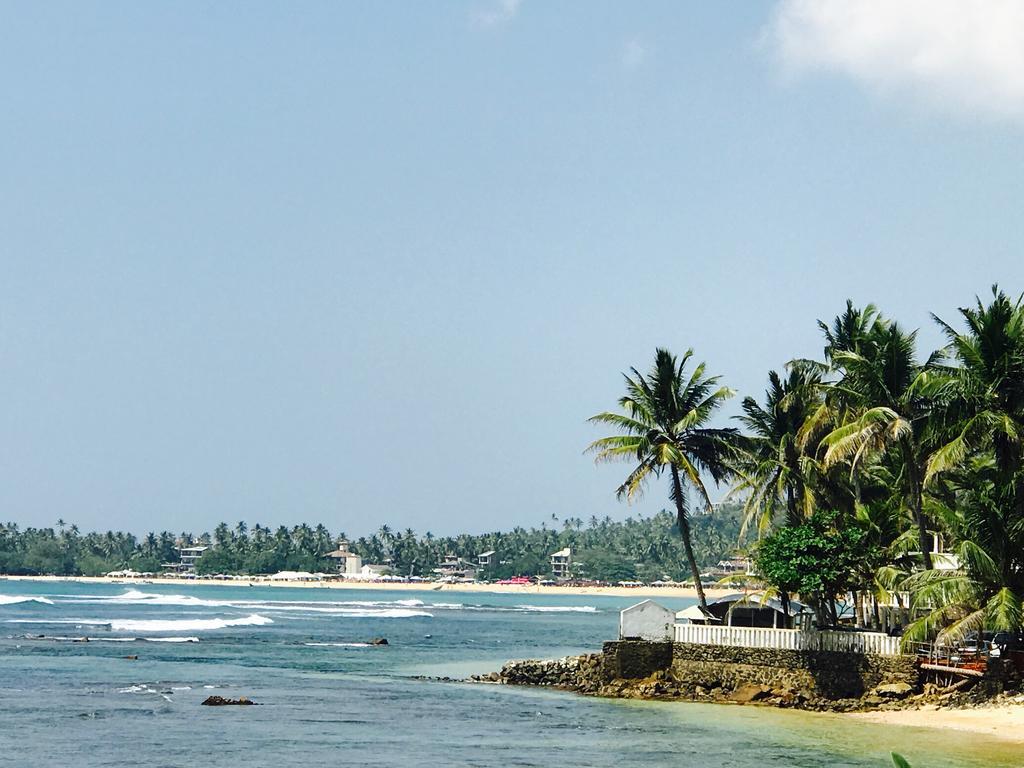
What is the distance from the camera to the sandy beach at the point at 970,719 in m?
31.5

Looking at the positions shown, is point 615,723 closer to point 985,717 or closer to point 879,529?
point 985,717

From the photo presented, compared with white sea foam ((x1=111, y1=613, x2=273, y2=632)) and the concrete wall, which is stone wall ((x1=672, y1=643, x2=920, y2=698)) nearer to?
the concrete wall

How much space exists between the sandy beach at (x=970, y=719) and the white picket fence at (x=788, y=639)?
7.42 ft

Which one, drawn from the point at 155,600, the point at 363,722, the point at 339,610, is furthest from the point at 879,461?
the point at 155,600

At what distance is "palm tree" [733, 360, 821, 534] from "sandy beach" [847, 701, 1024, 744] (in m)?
9.50

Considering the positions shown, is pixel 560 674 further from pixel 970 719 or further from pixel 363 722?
pixel 970 719

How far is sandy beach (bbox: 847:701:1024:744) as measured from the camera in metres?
31.5

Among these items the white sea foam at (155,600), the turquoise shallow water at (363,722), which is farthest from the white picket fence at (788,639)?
the white sea foam at (155,600)

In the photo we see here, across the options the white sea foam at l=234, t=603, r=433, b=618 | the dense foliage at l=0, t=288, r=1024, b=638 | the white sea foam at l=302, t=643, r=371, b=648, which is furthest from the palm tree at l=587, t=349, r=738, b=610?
the white sea foam at l=234, t=603, r=433, b=618

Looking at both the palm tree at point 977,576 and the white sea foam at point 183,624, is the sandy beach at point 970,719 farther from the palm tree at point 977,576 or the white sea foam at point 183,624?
the white sea foam at point 183,624

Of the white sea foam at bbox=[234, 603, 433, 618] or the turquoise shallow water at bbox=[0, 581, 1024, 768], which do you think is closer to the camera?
the turquoise shallow water at bbox=[0, 581, 1024, 768]

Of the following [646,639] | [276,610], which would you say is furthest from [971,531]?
[276,610]

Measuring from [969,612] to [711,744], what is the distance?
26.3 ft

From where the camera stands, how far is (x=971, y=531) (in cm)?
3441
